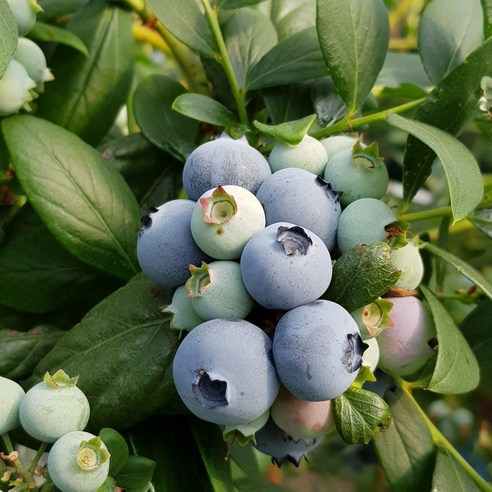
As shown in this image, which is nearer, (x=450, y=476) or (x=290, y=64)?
(x=450, y=476)

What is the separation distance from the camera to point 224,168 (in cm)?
73

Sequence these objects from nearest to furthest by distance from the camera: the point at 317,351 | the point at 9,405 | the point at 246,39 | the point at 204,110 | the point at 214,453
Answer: the point at 317,351, the point at 9,405, the point at 214,453, the point at 204,110, the point at 246,39

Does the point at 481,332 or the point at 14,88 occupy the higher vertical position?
the point at 14,88

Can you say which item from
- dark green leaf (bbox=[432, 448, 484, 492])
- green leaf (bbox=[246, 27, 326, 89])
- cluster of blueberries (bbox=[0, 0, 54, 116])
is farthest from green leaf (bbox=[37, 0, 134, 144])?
dark green leaf (bbox=[432, 448, 484, 492])

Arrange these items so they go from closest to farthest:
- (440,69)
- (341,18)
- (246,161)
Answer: (246,161) → (341,18) → (440,69)

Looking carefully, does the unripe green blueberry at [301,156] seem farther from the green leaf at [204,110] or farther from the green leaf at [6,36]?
the green leaf at [6,36]

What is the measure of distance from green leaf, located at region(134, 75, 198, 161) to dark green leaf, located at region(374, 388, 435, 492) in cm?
46

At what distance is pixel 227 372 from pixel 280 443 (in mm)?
171

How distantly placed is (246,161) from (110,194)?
258mm

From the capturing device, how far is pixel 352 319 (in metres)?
0.65

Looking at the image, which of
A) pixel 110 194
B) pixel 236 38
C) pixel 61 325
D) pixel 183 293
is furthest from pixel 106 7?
pixel 183 293

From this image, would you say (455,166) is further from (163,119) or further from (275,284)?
(163,119)

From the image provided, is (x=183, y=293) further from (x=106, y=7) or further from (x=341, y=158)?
(x=106, y=7)

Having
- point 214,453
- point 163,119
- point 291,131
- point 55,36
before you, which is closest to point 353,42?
point 291,131
